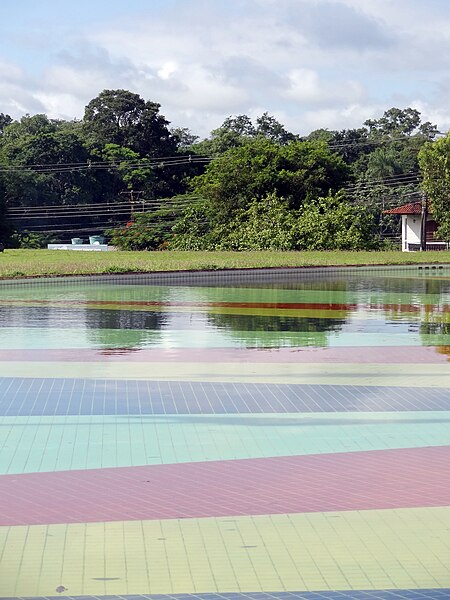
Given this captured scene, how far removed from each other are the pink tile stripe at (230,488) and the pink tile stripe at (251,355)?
4.78 meters

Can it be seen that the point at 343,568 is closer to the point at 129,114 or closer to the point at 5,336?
the point at 5,336

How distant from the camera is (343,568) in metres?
5.10

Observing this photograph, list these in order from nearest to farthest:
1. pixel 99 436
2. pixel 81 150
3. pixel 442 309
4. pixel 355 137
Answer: pixel 99 436 → pixel 442 309 → pixel 81 150 → pixel 355 137

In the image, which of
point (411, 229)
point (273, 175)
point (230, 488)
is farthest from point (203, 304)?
point (411, 229)

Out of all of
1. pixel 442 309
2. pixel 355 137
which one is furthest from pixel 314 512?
pixel 355 137

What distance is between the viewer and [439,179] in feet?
171

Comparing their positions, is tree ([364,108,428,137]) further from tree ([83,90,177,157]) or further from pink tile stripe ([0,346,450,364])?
pink tile stripe ([0,346,450,364])

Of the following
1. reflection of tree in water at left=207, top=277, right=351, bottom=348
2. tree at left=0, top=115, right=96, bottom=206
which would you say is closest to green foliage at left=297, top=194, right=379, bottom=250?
reflection of tree in water at left=207, top=277, right=351, bottom=348

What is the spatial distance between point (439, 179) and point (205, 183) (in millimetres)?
11862

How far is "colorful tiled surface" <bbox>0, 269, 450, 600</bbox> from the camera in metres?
5.07

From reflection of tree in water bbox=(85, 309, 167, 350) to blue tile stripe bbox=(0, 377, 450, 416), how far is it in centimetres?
310

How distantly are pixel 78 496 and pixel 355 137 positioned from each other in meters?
74.3

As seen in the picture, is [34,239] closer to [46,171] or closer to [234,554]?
[46,171]

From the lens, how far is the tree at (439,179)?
52.0 m
